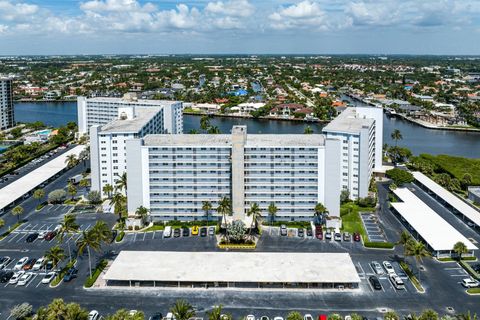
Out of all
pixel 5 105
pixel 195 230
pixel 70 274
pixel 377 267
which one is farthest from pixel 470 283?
pixel 5 105

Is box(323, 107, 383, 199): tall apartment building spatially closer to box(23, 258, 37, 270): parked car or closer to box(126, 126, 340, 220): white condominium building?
box(126, 126, 340, 220): white condominium building

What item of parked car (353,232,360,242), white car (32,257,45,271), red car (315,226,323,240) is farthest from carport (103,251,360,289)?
white car (32,257,45,271)

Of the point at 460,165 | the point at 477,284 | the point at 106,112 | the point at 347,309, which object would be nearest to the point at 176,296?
the point at 347,309

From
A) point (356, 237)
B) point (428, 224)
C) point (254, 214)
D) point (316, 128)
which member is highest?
point (316, 128)

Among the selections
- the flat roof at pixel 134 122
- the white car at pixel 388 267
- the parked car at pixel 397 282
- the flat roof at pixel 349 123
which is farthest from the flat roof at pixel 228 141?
the parked car at pixel 397 282

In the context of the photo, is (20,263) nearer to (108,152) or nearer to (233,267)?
(233,267)

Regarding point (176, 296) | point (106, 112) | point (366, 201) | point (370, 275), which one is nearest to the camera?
point (176, 296)

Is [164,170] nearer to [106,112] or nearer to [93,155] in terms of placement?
[93,155]
